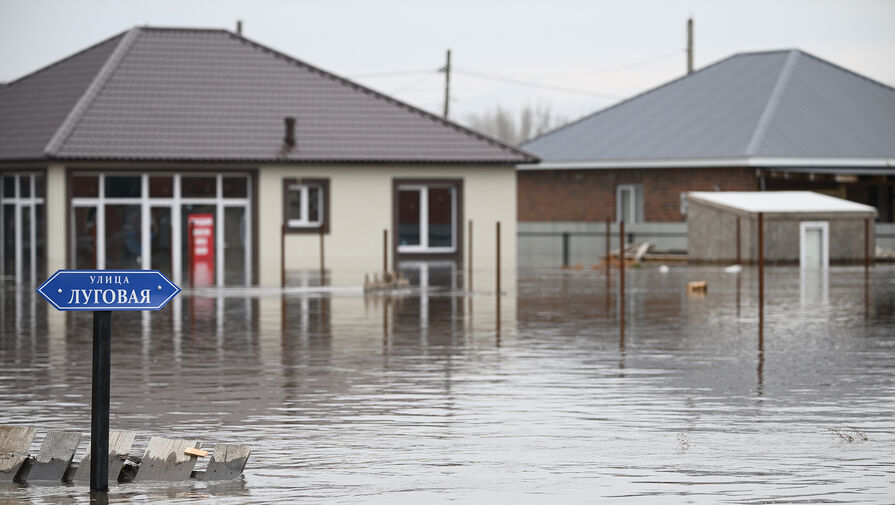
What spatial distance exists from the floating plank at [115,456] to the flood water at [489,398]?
9.5 inches

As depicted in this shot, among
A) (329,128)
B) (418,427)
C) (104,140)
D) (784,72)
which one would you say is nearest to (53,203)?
(104,140)

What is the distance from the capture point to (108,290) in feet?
30.1

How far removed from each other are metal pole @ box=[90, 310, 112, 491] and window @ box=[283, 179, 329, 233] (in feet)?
116

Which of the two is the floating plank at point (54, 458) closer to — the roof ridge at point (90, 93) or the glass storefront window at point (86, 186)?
the roof ridge at point (90, 93)

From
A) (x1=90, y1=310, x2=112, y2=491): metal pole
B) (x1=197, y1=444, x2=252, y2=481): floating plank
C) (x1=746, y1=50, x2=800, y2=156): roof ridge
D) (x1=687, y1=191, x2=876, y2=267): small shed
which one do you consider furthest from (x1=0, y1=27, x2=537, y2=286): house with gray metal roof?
(x1=90, y1=310, x2=112, y2=491): metal pole

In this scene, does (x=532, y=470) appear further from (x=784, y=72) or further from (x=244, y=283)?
(x=784, y=72)

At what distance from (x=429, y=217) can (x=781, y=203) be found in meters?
10.4

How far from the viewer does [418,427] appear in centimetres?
1198

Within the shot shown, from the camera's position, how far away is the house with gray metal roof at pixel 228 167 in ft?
142

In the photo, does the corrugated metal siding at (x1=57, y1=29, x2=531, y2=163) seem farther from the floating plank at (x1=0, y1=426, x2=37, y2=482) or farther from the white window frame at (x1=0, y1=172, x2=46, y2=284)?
the floating plank at (x1=0, y1=426, x2=37, y2=482)

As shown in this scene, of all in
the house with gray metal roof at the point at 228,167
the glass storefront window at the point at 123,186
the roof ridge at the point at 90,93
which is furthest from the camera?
the glass storefront window at the point at 123,186

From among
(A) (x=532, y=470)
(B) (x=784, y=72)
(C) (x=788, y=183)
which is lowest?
(A) (x=532, y=470)

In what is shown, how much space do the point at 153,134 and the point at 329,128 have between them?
17.5 ft

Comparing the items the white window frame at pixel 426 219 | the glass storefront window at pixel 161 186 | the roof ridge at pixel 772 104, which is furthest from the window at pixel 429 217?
the roof ridge at pixel 772 104
